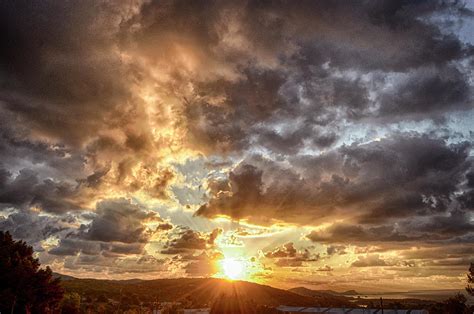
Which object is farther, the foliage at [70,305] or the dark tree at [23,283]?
the foliage at [70,305]

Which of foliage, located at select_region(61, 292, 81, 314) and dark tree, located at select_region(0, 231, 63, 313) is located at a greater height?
A: dark tree, located at select_region(0, 231, 63, 313)

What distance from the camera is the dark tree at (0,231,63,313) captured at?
6175 centimetres

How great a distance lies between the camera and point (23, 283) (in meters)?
63.9

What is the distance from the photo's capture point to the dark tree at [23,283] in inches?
2431

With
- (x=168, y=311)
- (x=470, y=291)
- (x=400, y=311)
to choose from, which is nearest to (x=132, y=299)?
(x=168, y=311)

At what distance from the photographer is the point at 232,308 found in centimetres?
8212

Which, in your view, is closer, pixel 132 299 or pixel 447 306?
pixel 447 306

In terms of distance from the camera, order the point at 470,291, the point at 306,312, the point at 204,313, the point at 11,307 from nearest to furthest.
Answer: the point at 11,307 < the point at 470,291 < the point at 204,313 < the point at 306,312

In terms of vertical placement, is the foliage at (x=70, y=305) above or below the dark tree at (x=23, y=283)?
below

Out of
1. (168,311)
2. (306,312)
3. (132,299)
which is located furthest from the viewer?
(132,299)

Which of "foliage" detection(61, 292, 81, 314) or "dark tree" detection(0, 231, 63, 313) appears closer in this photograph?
"dark tree" detection(0, 231, 63, 313)

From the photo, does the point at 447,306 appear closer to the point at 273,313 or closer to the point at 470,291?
the point at 470,291

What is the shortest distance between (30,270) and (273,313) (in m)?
74.3

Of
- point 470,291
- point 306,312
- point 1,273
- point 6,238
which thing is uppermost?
point 6,238
